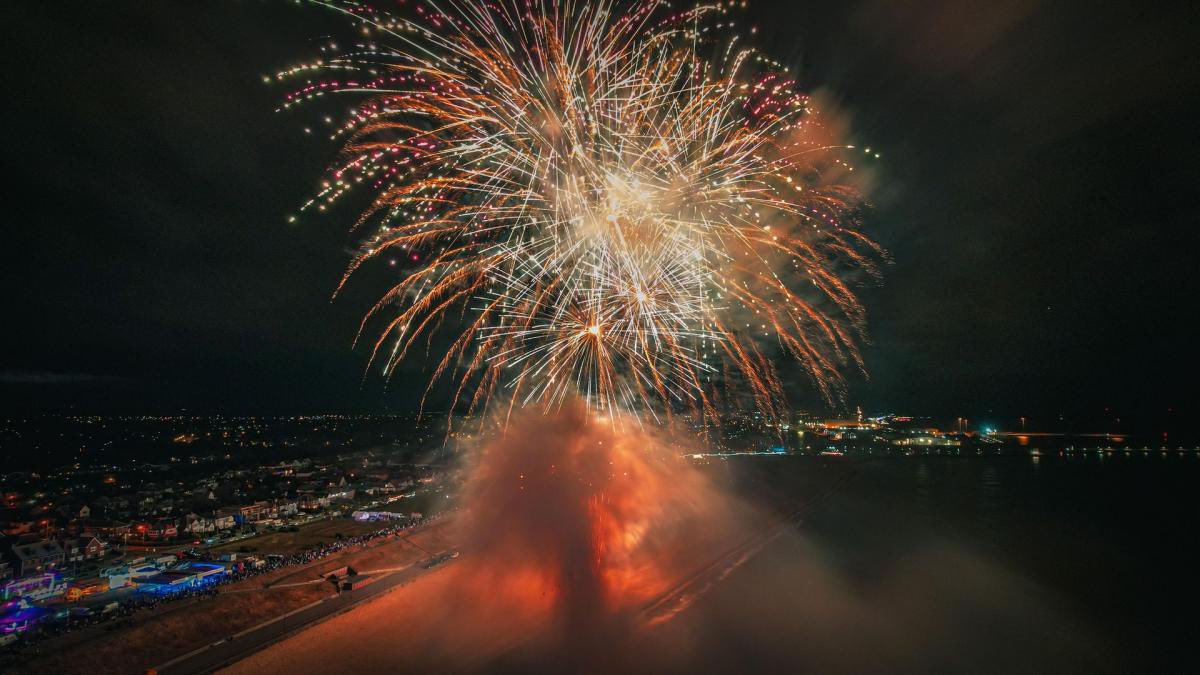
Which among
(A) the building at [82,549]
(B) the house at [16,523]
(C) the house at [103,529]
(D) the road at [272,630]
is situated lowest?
(B) the house at [16,523]

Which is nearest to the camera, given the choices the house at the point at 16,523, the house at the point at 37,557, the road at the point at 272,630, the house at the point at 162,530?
the road at the point at 272,630

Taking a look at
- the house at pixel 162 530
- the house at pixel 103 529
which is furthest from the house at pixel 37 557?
the house at pixel 103 529

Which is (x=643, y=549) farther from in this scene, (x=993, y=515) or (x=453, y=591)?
(x=993, y=515)

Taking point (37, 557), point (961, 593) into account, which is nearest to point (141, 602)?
point (37, 557)

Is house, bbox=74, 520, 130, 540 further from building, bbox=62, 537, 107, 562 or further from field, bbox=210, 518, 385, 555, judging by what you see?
field, bbox=210, 518, 385, 555

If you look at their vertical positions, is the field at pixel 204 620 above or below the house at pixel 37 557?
above

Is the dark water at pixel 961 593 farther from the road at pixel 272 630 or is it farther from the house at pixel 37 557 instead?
the house at pixel 37 557
